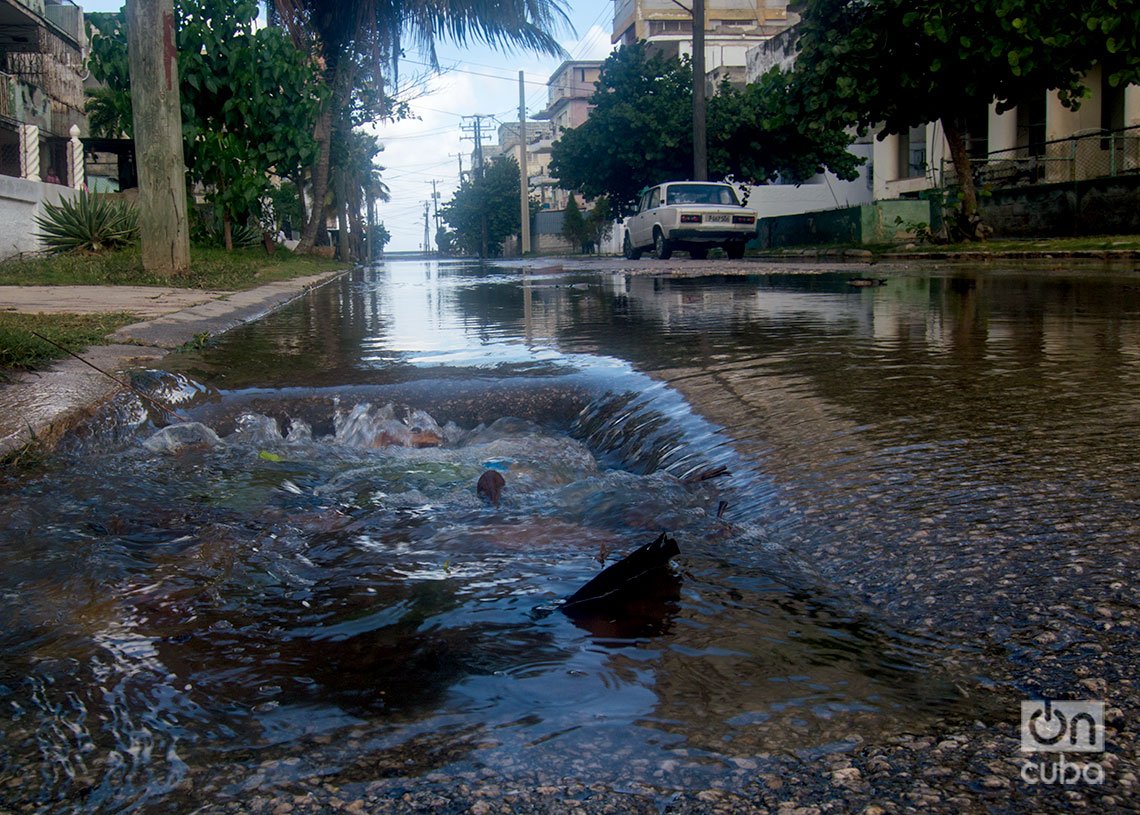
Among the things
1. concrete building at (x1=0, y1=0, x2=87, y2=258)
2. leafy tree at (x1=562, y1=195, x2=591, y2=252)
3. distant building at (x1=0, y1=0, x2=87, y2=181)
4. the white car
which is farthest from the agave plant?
leafy tree at (x1=562, y1=195, x2=591, y2=252)

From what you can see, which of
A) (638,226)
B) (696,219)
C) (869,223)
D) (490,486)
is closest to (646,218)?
(638,226)

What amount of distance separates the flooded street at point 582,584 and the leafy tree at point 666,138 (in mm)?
29721

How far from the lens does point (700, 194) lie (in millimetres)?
22594

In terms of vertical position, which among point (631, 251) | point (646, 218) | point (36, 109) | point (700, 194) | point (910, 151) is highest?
point (36, 109)

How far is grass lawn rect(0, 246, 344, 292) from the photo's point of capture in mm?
10359

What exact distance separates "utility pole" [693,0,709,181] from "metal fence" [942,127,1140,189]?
20.8 feet

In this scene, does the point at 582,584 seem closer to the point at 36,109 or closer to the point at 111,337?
the point at 111,337

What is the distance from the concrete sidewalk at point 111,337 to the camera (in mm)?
3729

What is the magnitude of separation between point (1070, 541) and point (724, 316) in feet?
17.3

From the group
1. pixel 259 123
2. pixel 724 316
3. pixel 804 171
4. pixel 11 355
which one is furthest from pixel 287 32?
pixel 804 171

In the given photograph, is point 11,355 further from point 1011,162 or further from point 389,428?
point 1011,162

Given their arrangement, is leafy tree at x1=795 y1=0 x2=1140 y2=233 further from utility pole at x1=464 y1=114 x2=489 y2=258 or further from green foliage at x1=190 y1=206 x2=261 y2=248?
utility pole at x1=464 y1=114 x2=489 y2=258

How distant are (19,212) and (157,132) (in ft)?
20.2

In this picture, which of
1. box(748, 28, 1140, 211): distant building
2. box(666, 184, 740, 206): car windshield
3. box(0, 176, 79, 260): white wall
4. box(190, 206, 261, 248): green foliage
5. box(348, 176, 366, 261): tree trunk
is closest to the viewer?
box(0, 176, 79, 260): white wall
